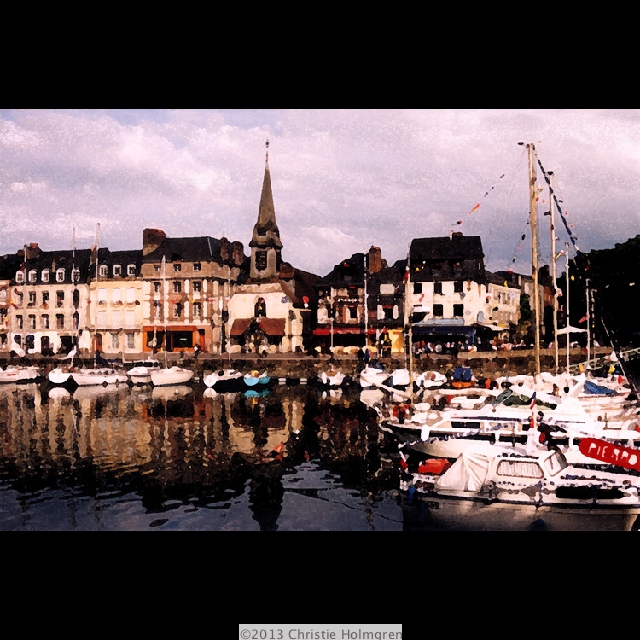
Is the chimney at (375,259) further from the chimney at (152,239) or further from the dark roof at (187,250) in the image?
the chimney at (152,239)

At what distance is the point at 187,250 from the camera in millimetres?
10875

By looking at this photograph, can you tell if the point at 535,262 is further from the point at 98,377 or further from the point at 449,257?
the point at 98,377

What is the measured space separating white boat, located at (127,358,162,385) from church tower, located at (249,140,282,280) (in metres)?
3.99

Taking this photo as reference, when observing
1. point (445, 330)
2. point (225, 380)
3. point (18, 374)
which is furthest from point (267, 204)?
point (18, 374)

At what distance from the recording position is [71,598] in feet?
17.9

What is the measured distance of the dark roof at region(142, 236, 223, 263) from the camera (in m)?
9.14

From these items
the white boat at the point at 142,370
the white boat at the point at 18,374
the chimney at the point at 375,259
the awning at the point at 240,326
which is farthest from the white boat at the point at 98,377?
the chimney at the point at 375,259

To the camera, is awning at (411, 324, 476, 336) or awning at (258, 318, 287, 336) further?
awning at (258, 318, 287, 336)

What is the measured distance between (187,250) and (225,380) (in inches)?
254

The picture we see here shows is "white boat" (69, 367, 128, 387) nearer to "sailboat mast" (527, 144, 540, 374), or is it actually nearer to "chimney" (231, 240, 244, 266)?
"chimney" (231, 240, 244, 266)

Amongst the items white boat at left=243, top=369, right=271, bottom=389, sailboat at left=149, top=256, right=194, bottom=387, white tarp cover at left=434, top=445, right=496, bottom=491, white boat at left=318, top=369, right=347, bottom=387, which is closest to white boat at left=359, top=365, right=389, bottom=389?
white boat at left=318, top=369, right=347, bottom=387

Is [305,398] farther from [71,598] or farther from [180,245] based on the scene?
[71,598]

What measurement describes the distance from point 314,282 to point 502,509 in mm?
5125
